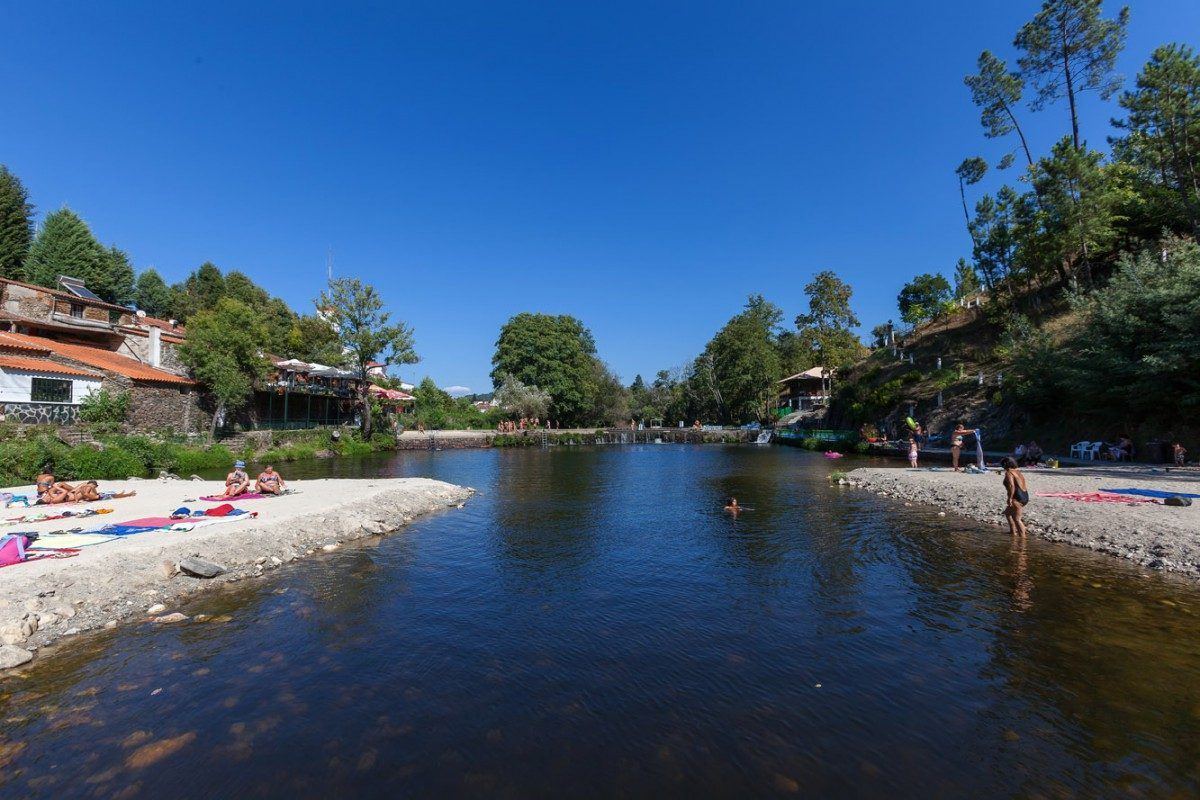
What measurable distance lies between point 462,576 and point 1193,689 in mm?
12760

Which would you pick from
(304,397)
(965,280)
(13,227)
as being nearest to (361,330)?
(304,397)

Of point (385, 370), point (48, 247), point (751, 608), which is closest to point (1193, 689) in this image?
point (751, 608)

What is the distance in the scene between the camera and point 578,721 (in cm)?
681

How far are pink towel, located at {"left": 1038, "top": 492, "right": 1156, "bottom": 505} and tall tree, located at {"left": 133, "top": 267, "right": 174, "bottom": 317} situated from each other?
84462 millimetres

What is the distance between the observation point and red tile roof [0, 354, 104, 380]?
2800 cm

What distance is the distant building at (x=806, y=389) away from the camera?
255 ft

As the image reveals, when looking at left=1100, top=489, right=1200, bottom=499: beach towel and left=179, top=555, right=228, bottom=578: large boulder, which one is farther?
left=1100, top=489, right=1200, bottom=499: beach towel

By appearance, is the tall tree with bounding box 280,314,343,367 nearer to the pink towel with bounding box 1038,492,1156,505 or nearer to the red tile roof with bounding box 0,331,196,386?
the red tile roof with bounding box 0,331,196,386

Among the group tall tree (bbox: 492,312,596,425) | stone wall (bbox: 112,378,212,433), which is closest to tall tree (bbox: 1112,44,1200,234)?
tall tree (bbox: 492,312,596,425)

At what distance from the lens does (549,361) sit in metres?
76.3

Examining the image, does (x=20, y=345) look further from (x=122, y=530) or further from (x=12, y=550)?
(x=12, y=550)

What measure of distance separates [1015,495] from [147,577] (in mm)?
21078

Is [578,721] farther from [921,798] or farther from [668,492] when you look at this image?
[668,492]

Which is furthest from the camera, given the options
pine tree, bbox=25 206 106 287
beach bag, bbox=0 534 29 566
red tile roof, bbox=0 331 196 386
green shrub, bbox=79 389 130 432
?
pine tree, bbox=25 206 106 287
